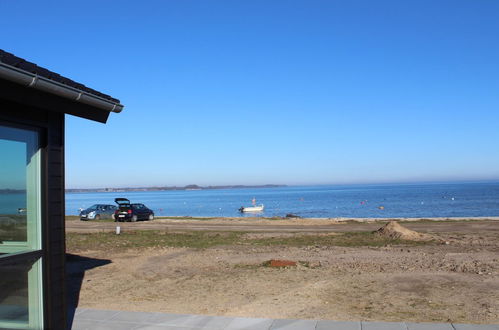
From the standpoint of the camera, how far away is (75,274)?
1129 cm

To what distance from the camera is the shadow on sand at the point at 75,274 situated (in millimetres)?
7907

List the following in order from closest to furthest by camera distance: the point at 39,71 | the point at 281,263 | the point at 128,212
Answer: the point at 39,71, the point at 281,263, the point at 128,212

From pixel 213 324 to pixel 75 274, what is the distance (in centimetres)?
603

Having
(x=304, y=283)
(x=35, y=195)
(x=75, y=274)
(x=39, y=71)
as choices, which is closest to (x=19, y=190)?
(x=35, y=195)

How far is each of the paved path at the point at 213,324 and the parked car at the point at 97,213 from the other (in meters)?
32.6

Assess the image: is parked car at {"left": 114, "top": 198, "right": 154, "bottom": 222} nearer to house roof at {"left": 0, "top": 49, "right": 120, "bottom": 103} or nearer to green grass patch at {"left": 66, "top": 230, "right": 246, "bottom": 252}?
green grass patch at {"left": 66, "top": 230, "right": 246, "bottom": 252}

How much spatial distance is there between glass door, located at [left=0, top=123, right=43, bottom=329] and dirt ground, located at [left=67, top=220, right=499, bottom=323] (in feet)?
9.47

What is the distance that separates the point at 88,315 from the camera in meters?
7.10

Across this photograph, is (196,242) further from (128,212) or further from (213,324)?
(128,212)

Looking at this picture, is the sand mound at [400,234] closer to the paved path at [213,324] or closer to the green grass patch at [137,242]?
the green grass patch at [137,242]

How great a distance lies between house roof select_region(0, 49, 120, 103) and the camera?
4.07 m

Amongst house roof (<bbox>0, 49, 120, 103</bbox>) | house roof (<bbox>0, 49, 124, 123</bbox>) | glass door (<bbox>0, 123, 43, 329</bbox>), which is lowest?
glass door (<bbox>0, 123, 43, 329</bbox>)

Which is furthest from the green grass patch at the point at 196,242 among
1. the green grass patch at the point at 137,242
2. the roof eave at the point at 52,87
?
the roof eave at the point at 52,87

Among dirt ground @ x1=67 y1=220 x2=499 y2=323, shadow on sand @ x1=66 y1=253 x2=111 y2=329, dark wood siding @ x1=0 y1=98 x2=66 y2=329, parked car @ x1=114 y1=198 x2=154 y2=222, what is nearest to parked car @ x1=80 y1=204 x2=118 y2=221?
parked car @ x1=114 y1=198 x2=154 y2=222
